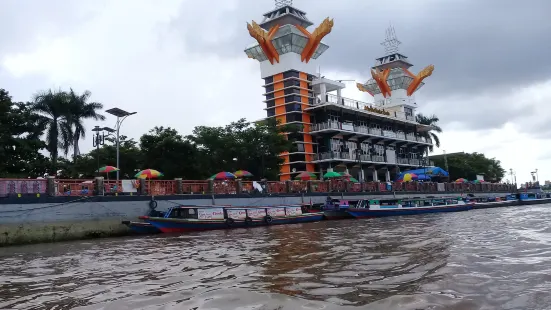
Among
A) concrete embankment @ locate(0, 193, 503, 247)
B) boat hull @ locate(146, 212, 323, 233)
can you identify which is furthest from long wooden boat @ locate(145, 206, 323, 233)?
concrete embankment @ locate(0, 193, 503, 247)

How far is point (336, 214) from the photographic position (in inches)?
1289

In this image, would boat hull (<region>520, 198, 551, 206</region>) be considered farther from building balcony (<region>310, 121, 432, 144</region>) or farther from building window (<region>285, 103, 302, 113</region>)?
building window (<region>285, 103, 302, 113</region>)

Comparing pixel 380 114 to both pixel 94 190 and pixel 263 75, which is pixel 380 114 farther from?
pixel 94 190

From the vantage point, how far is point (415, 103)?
246 feet

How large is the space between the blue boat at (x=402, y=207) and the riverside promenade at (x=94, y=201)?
562 cm

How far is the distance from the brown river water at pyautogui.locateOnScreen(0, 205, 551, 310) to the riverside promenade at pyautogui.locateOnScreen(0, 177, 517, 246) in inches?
290

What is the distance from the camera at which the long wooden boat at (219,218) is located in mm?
23641

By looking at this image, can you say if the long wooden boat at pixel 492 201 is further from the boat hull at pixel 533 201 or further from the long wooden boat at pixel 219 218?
the long wooden boat at pixel 219 218

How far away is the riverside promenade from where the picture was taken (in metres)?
20.6

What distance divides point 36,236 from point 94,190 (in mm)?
3914

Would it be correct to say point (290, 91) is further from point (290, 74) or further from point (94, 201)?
point (94, 201)

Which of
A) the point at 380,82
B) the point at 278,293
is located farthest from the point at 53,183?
the point at 380,82

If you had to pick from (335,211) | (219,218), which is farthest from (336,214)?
(219,218)

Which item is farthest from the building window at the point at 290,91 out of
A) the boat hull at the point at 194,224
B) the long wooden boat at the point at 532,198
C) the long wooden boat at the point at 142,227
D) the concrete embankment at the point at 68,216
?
the long wooden boat at the point at 142,227
